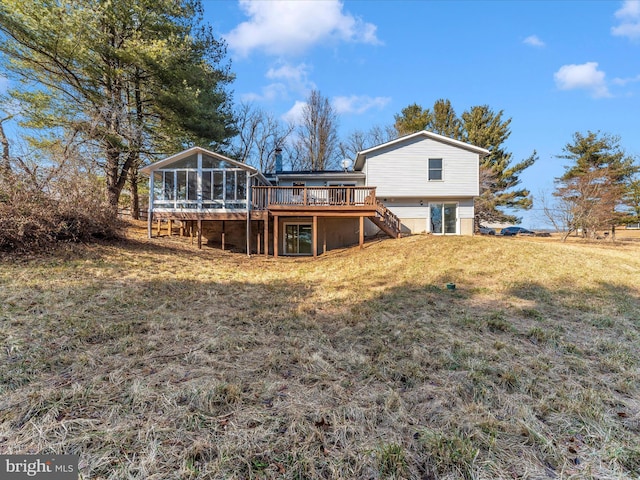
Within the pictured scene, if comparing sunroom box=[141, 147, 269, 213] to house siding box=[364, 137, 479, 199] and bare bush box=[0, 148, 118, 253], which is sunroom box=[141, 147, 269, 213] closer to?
bare bush box=[0, 148, 118, 253]

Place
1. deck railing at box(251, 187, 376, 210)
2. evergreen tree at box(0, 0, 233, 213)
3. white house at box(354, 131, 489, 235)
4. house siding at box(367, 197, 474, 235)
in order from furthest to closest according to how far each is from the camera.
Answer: house siding at box(367, 197, 474, 235) < white house at box(354, 131, 489, 235) < deck railing at box(251, 187, 376, 210) < evergreen tree at box(0, 0, 233, 213)

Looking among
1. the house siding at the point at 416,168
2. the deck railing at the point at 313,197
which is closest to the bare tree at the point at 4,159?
the deck railing at the point at 313,197

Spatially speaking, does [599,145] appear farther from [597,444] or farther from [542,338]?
[597,444]

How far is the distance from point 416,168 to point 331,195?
5.63m

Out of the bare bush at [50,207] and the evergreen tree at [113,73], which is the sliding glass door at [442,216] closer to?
the evergreen tree at [113,73]

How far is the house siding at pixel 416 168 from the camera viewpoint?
16000 mm

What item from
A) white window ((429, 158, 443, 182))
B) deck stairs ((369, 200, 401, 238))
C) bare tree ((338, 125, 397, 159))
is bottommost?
deck stairs ((369, 200, 401, 238))

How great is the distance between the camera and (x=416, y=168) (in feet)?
52.7

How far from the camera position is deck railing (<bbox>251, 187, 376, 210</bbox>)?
513 inches

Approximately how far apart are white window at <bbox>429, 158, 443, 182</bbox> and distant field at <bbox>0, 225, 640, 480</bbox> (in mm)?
10083

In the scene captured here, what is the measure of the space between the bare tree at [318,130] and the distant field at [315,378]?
2265cm

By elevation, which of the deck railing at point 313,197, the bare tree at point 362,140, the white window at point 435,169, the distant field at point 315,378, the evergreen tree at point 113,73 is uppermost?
the bare tree at point 362,140

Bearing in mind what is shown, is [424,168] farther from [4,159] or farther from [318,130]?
[4,159]

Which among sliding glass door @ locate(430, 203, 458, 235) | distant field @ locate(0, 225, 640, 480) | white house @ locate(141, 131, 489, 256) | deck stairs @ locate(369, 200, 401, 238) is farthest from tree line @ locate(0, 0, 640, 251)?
deck stairs @ locate(369, 200, 401, 238)
